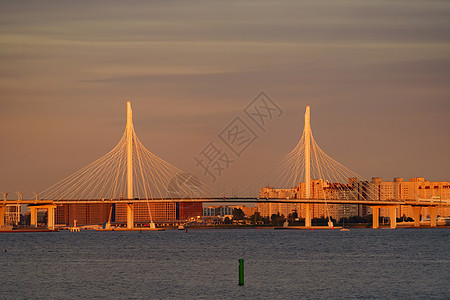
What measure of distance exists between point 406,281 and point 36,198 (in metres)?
92.2

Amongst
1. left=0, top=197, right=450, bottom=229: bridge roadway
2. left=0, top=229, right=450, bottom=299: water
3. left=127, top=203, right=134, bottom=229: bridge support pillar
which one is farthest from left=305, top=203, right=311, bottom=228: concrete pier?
left=0, top=229, right=450, bottom=299: water

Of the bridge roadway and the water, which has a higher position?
the bridge roadway

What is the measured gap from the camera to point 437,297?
114ft

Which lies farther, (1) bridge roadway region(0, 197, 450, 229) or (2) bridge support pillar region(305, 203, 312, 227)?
(2) bridge support pillar region(305, 203, 312, 227)

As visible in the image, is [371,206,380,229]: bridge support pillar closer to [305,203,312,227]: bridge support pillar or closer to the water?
[305,203,312,227]: bridge support pillar

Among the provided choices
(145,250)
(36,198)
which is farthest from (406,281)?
Result: (36,198)

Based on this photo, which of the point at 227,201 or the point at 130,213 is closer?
the point at 227,201

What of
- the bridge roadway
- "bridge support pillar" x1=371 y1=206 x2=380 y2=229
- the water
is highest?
the bridge roadway

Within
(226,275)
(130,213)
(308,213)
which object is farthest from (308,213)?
(226,275)

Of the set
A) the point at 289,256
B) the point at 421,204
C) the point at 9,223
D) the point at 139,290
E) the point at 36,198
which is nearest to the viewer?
the point at 139,290

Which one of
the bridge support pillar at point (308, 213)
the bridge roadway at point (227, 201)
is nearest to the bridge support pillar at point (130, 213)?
Result: the bridge roadway at point (227, 201)

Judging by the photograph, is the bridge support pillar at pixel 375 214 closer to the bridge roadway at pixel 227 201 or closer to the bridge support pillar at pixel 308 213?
the bridge roadway at pixel 227 201

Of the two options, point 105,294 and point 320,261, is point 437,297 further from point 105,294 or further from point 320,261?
point 320,261

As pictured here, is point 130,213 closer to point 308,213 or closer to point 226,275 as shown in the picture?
point 308,213
